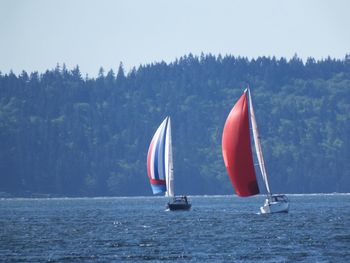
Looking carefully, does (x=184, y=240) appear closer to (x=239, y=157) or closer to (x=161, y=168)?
(x=239, y=157)

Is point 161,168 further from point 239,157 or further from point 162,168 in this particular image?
point 239,157

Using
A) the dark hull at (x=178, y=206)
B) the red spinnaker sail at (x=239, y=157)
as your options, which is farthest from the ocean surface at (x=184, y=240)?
the dark hull at (x=178, y=206)

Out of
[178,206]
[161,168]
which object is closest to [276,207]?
Result: [178,206]

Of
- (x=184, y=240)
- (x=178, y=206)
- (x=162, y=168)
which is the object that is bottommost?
(x=184, y=240)

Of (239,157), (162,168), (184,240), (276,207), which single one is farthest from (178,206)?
(184,240)

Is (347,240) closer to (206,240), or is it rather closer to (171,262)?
(206,240)

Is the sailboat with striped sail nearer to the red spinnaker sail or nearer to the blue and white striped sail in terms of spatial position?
the blue and white striped sail

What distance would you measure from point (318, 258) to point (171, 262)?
6.82m

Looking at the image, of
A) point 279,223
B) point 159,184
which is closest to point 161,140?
point 159,184

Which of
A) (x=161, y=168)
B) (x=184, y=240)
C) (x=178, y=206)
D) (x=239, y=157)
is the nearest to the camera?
(x=184, y=240)

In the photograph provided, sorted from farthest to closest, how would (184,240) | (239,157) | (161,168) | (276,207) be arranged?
(161,168)
(276,207)
(239,157)
(184,240)

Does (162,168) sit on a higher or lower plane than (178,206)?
higher

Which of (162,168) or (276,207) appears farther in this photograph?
(162,168)

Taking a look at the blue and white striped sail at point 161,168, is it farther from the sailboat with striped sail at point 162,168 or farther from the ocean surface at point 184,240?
the ocean surface at point 184,240
